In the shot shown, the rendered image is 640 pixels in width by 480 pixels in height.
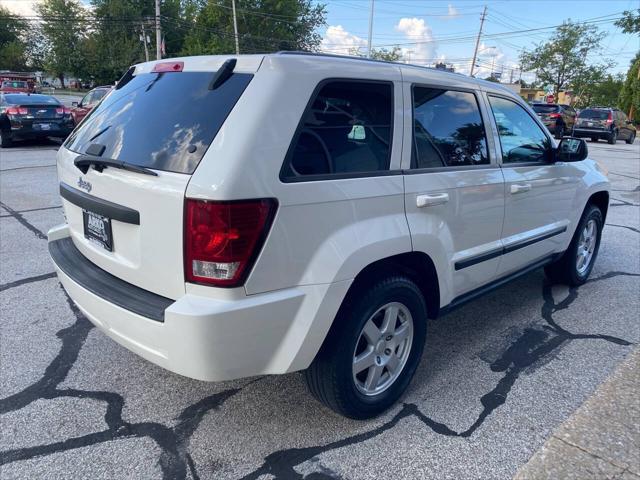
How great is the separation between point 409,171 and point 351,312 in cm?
85

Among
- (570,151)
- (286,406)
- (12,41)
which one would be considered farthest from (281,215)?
(12,41)

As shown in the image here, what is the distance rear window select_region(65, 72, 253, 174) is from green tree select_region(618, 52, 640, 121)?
141 ft

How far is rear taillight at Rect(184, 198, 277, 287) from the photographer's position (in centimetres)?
198

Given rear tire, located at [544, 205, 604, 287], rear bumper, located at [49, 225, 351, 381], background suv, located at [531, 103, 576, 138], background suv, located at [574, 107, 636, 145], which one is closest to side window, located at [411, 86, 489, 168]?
rear bumper, located at [49, 225, 351, 381]

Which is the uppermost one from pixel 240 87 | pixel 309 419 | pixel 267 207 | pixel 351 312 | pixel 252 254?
pixel 240 87

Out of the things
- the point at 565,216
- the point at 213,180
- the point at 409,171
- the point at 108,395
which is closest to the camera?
the point at 213,180

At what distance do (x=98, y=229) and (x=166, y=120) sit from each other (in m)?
0.71

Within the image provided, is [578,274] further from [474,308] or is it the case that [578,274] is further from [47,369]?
[47,369]

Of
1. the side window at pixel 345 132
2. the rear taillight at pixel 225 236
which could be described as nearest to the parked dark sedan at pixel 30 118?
the side window at pixel 345 132

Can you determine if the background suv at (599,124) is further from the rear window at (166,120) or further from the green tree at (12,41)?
the green tree at (12,41)

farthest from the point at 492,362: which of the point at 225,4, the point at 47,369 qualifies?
the point at 225,4

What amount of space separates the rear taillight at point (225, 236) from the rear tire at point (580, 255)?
139 inches

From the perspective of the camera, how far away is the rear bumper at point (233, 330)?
201 centimetres

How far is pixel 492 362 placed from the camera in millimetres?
3363
